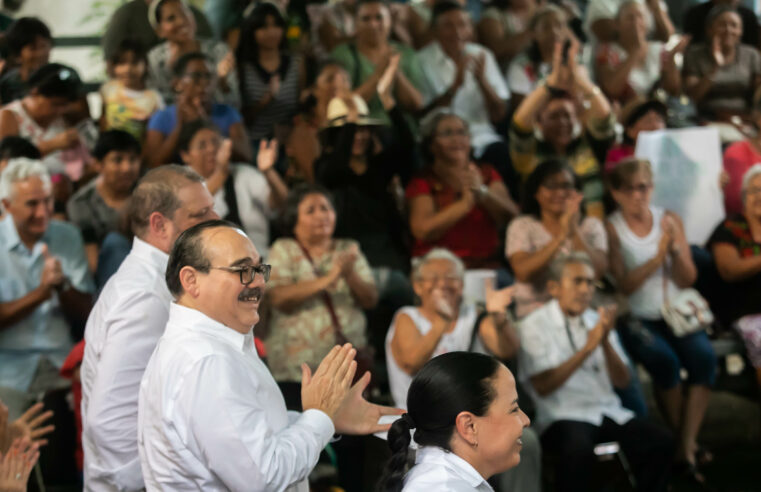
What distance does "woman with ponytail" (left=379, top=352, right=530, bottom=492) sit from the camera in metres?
2.25

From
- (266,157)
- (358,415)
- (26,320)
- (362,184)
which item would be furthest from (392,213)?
(358,415)

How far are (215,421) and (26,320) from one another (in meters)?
2.46

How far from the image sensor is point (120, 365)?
2.57m

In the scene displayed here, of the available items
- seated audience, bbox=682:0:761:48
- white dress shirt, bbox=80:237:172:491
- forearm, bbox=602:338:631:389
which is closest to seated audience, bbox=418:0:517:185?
seated audience, bbox=682:0:761:48

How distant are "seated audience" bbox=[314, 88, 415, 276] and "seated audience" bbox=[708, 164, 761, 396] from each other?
165cm

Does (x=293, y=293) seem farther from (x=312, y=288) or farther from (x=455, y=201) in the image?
(x=455, y=201)

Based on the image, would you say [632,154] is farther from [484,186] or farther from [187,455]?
[187,455]

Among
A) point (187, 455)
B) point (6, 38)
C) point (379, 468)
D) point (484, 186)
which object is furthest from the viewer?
point (6, 38)

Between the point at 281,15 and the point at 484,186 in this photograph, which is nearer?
the point at 484,186

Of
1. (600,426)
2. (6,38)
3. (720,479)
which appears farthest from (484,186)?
(6,38)

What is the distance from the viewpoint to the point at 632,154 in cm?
594

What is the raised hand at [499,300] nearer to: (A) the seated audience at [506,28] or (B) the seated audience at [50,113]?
(B) the seated audience at [50,113]

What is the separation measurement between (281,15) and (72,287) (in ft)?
7.34

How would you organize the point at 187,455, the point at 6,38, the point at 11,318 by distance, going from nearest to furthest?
the point at 187,455 → the point at 11,318 → the point at 6,38
